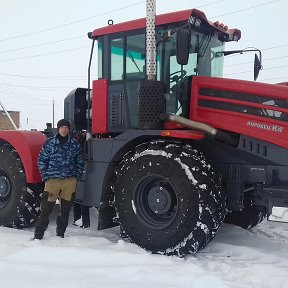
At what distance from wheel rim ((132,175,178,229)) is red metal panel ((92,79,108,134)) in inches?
44.3

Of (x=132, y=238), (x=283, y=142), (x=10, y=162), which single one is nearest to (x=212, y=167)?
(x=283, y=142)

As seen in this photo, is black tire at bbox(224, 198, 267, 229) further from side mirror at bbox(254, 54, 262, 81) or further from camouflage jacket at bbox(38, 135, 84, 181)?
camouflage jacket at bbox(38, 135, 84, 181)

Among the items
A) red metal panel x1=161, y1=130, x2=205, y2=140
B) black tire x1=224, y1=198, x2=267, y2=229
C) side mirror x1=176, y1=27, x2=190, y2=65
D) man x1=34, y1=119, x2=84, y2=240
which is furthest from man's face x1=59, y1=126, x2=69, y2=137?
A: black tire x1=224, y1=198, x2=267, y2=229

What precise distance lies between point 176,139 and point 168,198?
69 centimetres

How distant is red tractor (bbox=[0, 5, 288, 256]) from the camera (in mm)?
4336

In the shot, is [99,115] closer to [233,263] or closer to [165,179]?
[165,179]

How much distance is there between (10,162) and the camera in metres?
5.96

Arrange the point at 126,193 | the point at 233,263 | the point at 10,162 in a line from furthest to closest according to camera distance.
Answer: the point at 10,162
the point at 126,193
the point at 233,263

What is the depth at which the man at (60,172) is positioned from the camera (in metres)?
5.12

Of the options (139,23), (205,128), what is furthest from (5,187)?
(205,128)

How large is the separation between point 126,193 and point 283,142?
1.85 m

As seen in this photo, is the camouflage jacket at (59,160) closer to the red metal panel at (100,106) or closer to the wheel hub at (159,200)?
the red metal panel at (100,106)

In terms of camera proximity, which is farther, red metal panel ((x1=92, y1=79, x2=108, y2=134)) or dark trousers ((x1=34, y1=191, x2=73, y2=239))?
red metal panel ((x1=92, y1=79, x2=108, y2=134))

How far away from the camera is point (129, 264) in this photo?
4.04 m
